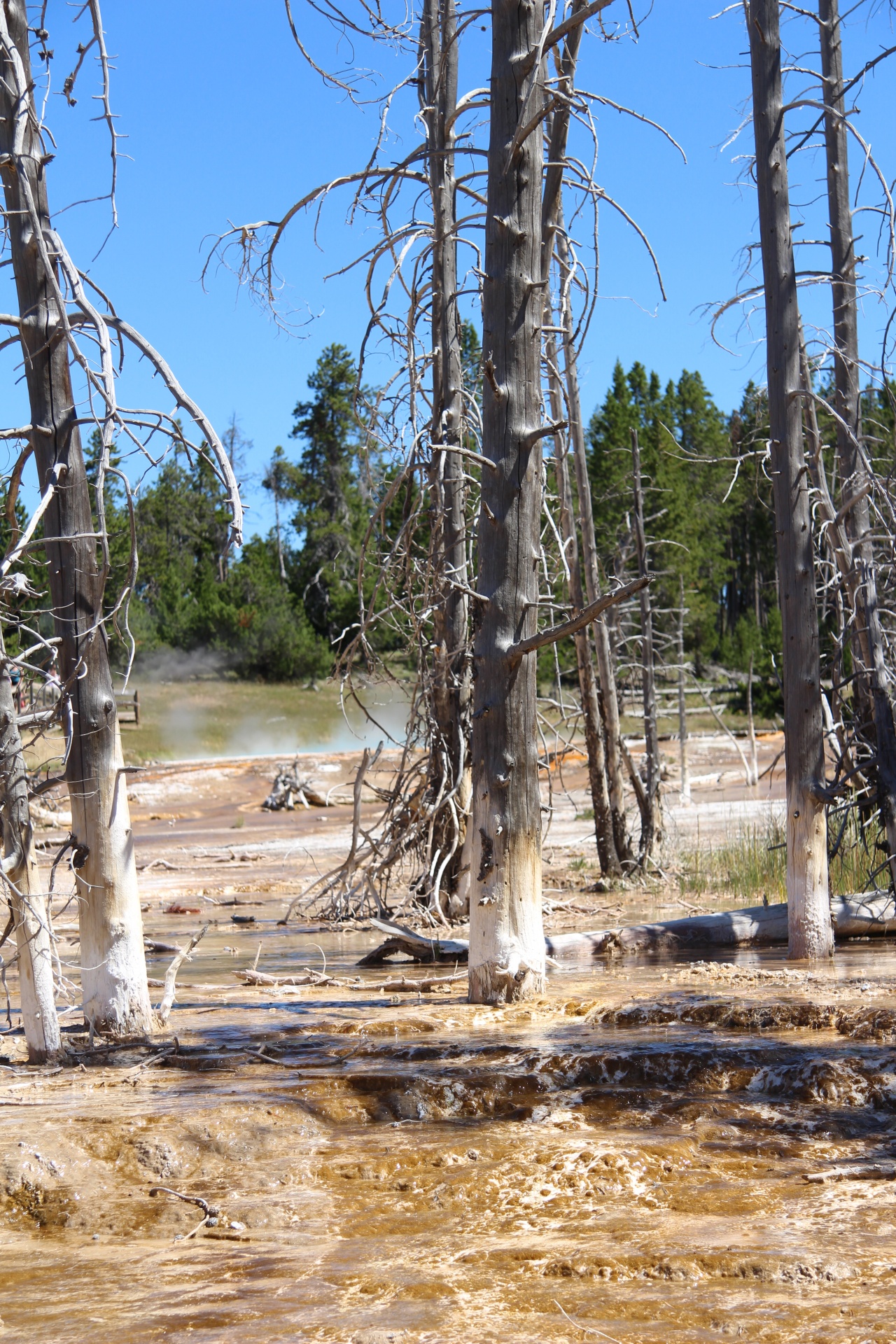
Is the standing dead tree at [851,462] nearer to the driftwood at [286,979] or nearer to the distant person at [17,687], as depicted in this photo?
the driftwood at [286,979]

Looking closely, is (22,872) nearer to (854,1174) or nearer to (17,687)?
(17,687)

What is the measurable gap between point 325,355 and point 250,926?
159ft

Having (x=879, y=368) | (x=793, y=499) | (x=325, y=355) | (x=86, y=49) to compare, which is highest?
(x=325, y=355)

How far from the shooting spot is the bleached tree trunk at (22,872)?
554 cm

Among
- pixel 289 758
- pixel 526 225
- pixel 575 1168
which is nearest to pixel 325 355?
pixel 289 758

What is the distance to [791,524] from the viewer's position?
27.5 feet

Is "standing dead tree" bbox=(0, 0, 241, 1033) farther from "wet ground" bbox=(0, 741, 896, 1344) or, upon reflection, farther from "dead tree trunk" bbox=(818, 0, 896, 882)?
"dead tree trunk" bbox=(818, 0, 896, 882)

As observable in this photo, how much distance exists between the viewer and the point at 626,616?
28609 mm

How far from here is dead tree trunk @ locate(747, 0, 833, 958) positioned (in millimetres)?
8195

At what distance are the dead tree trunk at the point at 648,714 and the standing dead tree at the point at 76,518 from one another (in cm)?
877

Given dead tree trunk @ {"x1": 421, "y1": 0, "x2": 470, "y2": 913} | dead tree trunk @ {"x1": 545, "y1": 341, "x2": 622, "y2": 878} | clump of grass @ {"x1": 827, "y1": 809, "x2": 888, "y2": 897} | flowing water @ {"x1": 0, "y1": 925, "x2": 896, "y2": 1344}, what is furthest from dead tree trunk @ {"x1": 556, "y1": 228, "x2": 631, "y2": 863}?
flowing water @ {"x1": 0, "y1": 925, "x2": 896, "y2": 1344}

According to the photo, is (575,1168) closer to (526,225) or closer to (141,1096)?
(141,1096)

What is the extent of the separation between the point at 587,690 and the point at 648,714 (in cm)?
250

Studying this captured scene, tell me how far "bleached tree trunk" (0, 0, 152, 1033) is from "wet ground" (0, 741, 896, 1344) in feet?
2.45
